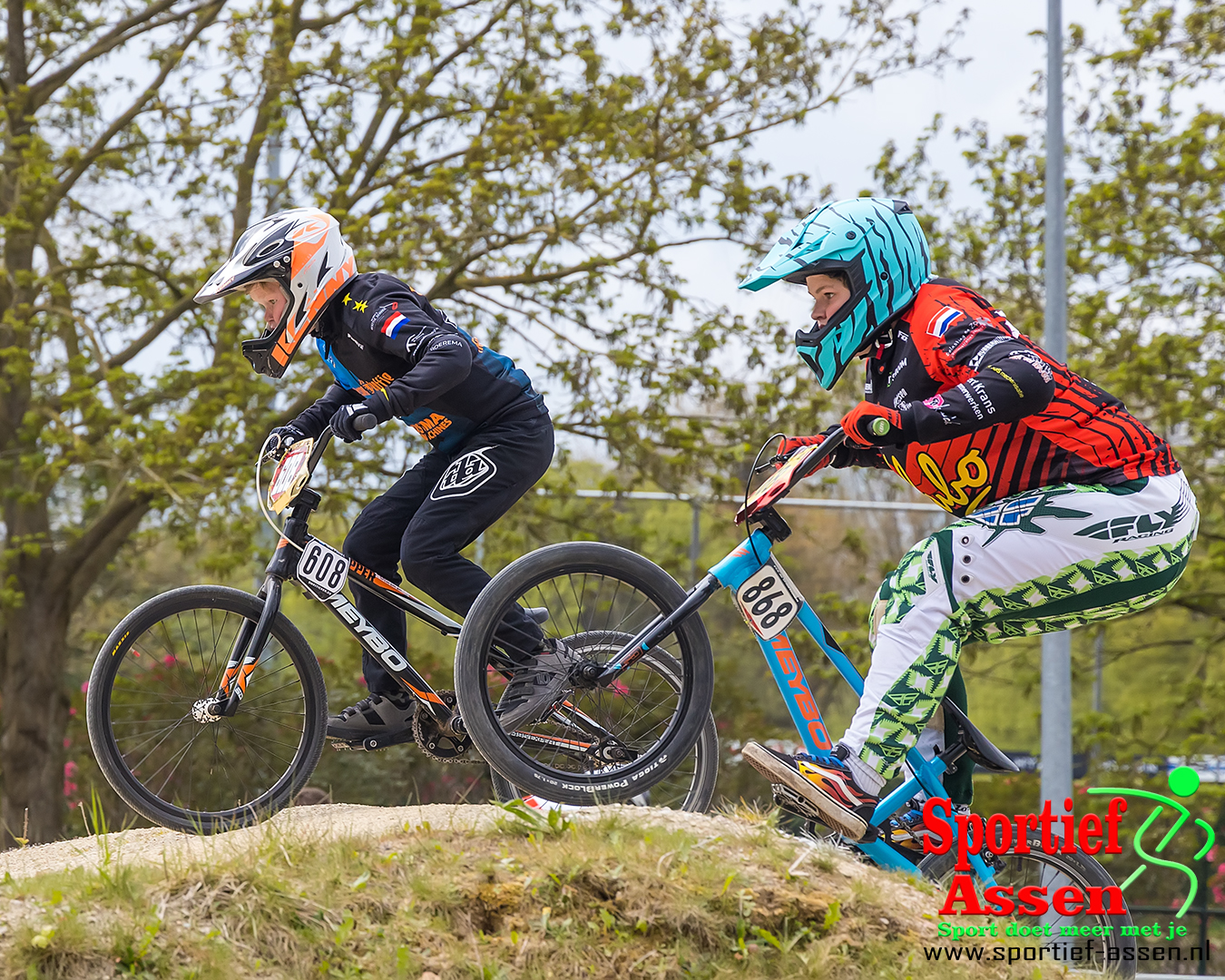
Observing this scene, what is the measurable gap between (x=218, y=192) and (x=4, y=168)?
1.66 meters

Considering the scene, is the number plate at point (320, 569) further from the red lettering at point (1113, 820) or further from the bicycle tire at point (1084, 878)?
the red lettering at point (1113, 820)

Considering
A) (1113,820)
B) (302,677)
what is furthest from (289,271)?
(1113,820)

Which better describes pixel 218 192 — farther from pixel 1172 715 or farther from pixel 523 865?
pixel 1172 715

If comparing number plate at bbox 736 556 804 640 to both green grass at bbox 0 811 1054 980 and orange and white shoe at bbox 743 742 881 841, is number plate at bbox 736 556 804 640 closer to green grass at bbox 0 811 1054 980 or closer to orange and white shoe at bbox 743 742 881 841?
orange and white shoe at bbox 743 742 881 841

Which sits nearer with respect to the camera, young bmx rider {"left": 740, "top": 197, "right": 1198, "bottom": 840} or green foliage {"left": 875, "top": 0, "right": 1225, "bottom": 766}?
young bmx rider {"left": 740, "top": 197, "right": 1198, "bottom": 840}

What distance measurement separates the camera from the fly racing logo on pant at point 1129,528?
3.22m

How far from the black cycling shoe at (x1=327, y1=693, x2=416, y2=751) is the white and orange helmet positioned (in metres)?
1.24

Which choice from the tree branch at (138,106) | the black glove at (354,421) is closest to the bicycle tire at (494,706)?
the black glove at (354,421)

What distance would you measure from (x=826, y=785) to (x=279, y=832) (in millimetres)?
1570

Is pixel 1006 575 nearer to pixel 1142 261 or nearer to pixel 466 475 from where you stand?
pixel 466 475

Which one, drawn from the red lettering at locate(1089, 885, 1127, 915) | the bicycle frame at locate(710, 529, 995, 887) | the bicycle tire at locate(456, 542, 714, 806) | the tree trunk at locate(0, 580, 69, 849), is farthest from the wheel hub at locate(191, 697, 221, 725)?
the tree trunk at locate(0, 580, 69, 849)

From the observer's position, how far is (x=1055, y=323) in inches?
378

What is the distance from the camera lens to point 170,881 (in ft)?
10.1

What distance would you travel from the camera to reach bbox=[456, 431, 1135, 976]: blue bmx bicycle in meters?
3.58
